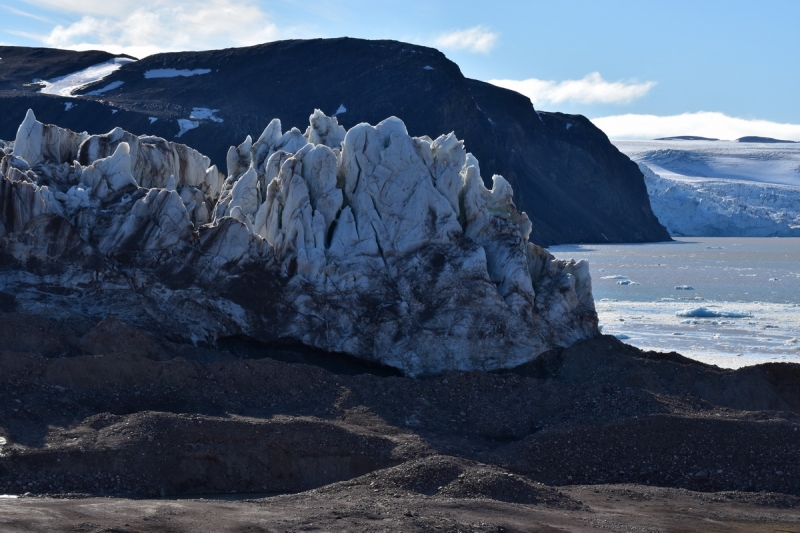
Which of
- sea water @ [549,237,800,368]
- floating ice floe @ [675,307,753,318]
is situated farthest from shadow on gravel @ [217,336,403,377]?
floating ice floe @ [675,307,753,318]

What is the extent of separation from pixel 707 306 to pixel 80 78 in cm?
7827

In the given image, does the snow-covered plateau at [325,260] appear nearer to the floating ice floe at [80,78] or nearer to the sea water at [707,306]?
the sea water at [707,306]

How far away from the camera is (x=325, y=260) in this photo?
2148 cm

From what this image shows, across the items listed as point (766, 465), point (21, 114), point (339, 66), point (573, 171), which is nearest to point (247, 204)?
point (766, 465)

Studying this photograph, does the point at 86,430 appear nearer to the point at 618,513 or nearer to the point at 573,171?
the point at 618,513

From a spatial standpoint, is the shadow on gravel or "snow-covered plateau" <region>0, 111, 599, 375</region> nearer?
"snow-covered plateau" <region>0, 111, 599, 375</region>

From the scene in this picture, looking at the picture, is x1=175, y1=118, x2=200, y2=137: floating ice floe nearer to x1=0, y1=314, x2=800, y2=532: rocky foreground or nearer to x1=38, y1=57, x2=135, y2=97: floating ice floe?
x1=38, y1=57, x2=135, y2=97: floating ice floe

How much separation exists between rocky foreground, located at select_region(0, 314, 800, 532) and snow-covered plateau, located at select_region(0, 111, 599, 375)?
0.87 m

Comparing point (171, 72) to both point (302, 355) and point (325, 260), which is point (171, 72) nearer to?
point (325, 260)

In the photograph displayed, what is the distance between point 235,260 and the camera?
69.2 feet

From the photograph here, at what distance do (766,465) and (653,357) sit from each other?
6.19m

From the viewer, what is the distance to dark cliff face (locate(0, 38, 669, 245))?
80.7m

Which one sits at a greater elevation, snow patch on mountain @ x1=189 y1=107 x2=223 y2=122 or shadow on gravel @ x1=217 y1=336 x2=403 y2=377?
snow patch on mountain @ x1=189 y1=107 x2=223 y2=122

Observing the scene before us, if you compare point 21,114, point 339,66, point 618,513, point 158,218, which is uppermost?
point 339,66
